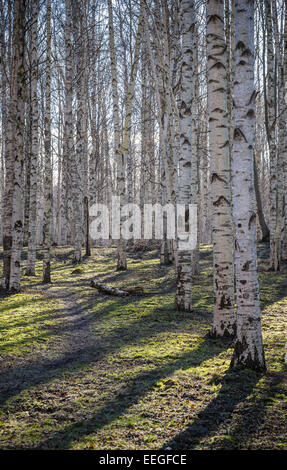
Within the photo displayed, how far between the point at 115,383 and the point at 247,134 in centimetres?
275

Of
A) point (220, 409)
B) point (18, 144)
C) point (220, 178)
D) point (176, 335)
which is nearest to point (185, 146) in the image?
point (220, 178)

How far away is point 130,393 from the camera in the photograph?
10.4ft

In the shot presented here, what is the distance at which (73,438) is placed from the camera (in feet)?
8.02

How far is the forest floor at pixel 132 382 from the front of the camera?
2496 millimetres

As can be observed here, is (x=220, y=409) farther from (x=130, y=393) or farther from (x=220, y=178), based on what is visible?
(x=220, y=178)

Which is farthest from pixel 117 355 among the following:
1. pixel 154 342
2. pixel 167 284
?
pixel 167 284

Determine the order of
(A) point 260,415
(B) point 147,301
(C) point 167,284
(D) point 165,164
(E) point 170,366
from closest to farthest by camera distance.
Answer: (A) point 260,415, (E) point 170,366, (B) point 147,301, (C) point 167,284, (D) point 165,164

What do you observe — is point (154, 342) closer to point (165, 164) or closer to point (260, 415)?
point (260, 415)

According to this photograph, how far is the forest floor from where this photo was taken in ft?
8.19

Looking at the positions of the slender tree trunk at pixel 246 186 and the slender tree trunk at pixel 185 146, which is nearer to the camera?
the slender tree trunk at pixel 246 186
